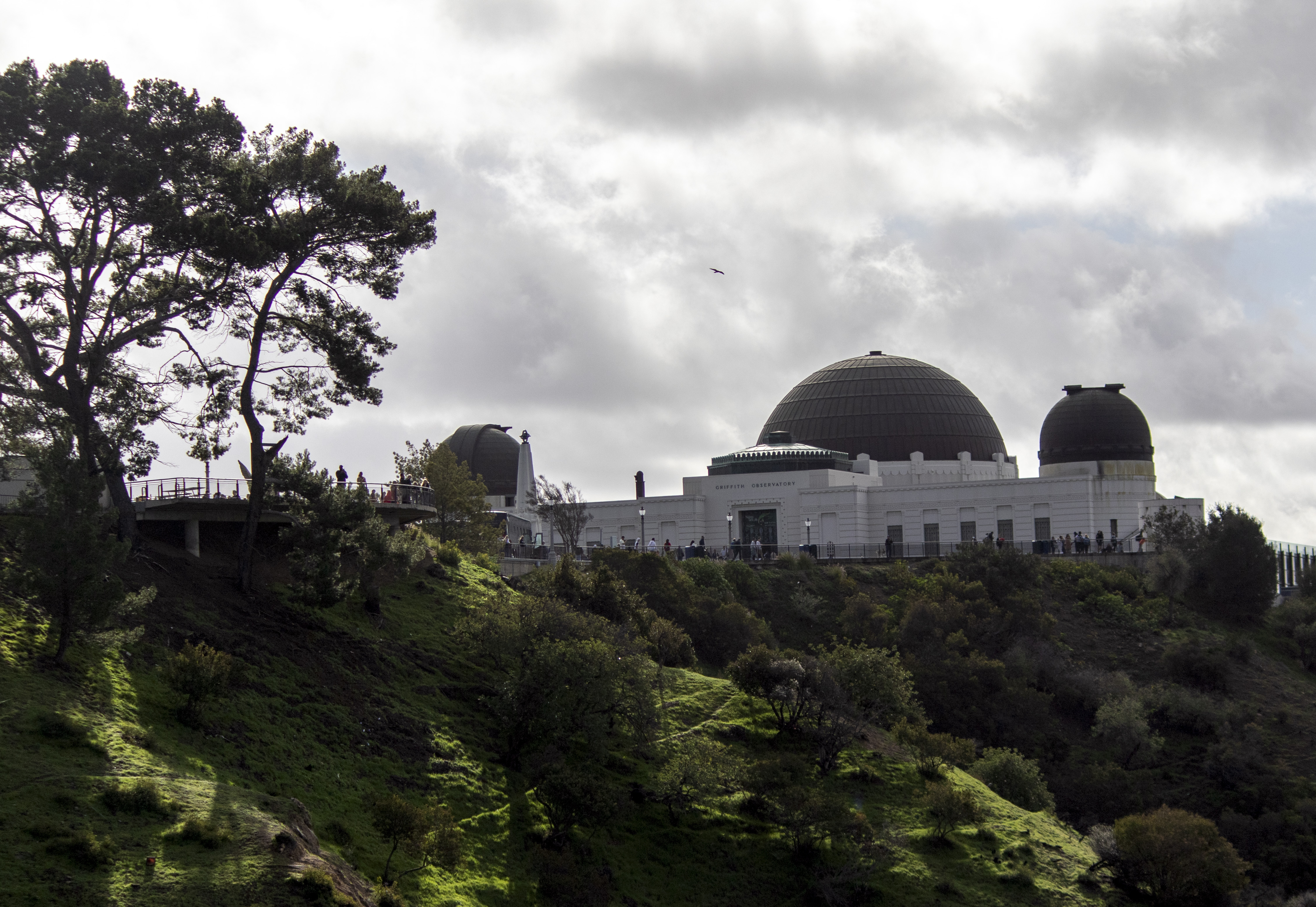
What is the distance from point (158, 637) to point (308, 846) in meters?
9.15

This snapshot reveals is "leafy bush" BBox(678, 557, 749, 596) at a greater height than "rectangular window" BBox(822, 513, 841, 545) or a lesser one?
lesser

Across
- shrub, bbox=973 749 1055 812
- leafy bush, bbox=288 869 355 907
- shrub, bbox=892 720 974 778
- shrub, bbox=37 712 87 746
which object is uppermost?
shrub, bbox=37 712 87 746

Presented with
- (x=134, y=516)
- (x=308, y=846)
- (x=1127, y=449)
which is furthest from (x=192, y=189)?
(x=1127, y=449)

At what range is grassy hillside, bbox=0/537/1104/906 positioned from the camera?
57.9 ft

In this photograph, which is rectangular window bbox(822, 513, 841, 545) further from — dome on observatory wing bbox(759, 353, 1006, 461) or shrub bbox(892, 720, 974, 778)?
shrub bbox(892, 720, 974, 778)

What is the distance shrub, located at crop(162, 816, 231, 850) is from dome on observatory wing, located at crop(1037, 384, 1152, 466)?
57401 mm

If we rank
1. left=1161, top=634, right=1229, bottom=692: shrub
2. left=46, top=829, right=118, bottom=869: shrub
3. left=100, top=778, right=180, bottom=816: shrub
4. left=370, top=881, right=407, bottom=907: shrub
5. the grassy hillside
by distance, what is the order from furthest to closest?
left=1161, top=634, right=1229, bottom=692: shrub < left=370, top=881, right=407, bottom=907: shrub < left=100, top=778, right=180, bottom=816: shrub < the grassy hillside < left=46, top=829, right=118, bottom=869: shrub

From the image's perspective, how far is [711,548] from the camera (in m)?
64.2

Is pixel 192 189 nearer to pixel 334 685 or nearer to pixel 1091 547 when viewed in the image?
pixel 334 685

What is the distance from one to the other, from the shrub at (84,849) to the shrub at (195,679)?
245 inches

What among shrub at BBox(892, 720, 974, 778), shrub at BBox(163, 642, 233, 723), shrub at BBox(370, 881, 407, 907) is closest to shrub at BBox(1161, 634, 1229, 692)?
shrub at BBox(892, 720, 974, 778)

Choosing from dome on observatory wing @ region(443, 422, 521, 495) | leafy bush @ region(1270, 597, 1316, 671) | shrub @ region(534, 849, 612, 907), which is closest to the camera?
shrub @ region(534, 849, 612, 907)

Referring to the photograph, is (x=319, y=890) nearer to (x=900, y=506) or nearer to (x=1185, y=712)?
(x=1185, y=712)

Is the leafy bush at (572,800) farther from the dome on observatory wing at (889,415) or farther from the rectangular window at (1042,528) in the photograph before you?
the dome on observatory wing at (889,415)
